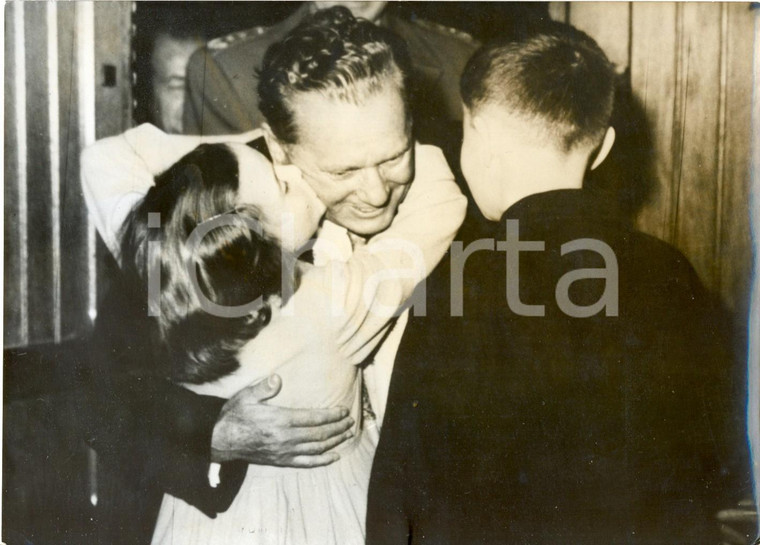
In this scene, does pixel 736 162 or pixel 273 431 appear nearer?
pixel 273 431

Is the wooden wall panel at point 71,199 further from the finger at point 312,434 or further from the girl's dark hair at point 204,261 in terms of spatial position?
the finger at point 312,434

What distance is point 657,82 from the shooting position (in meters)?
2.78

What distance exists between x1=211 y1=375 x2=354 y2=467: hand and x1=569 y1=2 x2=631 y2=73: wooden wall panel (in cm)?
175

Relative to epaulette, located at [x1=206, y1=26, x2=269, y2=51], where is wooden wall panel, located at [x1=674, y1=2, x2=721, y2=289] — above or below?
below

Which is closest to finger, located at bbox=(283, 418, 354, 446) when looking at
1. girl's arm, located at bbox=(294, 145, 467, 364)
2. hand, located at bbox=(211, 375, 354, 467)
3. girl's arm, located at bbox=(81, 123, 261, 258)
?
hand, located at bbox=(211, 375, 354, 467)

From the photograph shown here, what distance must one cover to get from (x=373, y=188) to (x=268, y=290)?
56cm

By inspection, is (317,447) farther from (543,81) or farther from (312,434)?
(543,81)

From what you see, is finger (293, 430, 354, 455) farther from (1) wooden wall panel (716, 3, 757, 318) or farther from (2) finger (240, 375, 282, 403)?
(1) wooden wall panel (716, 3, 757, 318)

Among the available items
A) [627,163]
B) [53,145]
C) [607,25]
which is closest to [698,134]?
[627,163]

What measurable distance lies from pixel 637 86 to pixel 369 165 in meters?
1.09

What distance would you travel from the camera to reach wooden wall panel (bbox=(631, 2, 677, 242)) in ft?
9.11

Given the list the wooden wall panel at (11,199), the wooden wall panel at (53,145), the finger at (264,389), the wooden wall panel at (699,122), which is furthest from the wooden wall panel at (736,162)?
the wooden wall panel at (11,199)

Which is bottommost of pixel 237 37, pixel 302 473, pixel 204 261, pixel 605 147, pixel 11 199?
pixel 302 473

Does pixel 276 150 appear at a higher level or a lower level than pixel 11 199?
higher
